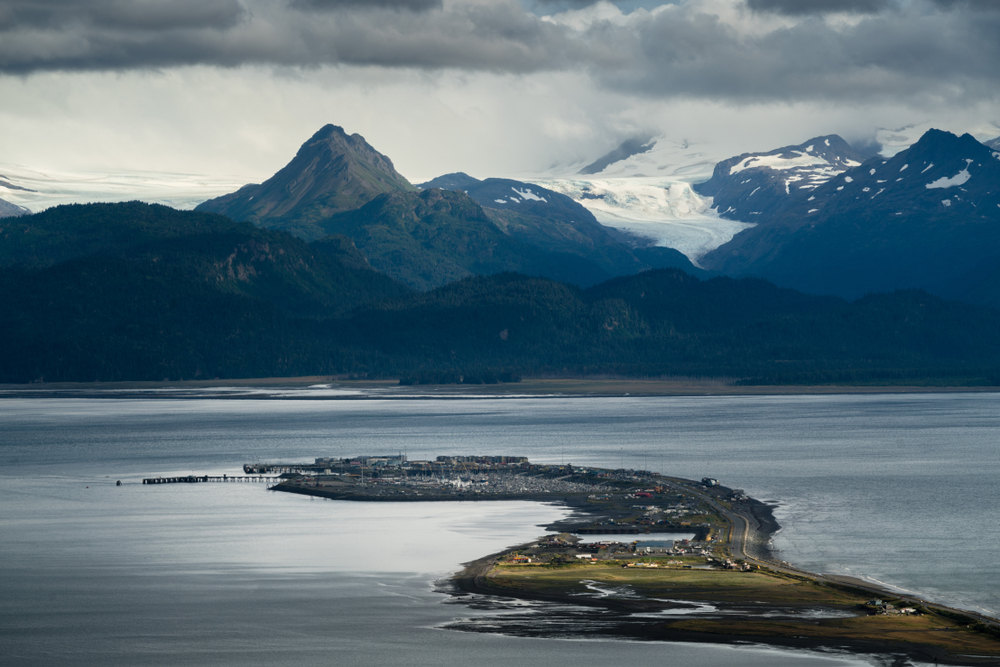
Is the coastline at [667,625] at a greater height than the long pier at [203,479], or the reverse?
the long pier at [203,479]

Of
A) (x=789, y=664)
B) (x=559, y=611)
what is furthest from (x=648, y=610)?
(x=789, y=664)

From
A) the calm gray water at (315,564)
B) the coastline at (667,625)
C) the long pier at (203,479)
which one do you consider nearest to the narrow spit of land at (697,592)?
the coastline at (667,625)

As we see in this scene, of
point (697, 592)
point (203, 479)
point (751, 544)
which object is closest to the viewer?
point (697, 592)

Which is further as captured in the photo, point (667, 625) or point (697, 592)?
point (697, 592)

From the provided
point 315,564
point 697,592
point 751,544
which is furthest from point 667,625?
point 315,564

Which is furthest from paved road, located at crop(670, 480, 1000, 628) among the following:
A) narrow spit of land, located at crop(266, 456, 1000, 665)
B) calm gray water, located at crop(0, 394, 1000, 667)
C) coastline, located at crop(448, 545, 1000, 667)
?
calm gray water, located at crop(0, 394, 1000, 667)

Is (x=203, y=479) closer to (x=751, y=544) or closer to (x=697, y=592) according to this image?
(x=751, y=544)

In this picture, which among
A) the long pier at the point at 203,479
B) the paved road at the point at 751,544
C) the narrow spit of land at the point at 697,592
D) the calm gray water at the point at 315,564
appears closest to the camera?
the calm gray water at the point at 315,564

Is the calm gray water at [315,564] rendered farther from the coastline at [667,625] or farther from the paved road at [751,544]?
Result: the paved road at [751,544]
